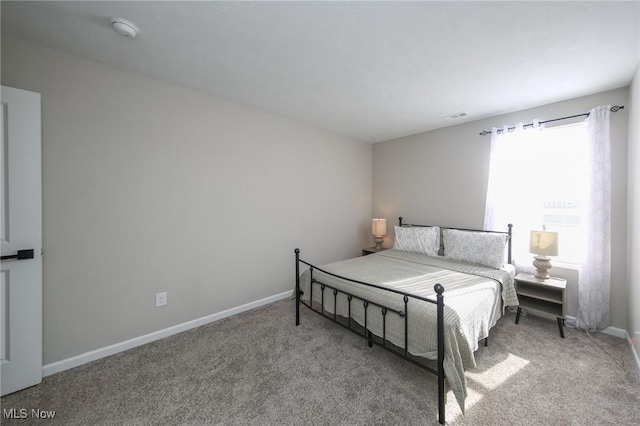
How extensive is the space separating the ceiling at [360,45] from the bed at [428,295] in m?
1.72

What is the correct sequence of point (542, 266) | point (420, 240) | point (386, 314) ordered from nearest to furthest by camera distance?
1. point (386, 314)
2. point (542, 266)
3. point (420, 240)

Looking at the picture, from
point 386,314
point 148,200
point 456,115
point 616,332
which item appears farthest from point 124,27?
point 616,332

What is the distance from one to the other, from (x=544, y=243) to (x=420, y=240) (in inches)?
52.0

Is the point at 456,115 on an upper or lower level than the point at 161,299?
upper

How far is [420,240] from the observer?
3.49 metres

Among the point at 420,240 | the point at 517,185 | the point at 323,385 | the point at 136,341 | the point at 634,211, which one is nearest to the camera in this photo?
the point at 323,385

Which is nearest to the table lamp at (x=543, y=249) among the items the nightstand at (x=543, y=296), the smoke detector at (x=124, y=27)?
the nightstand at (x=543, y=296)

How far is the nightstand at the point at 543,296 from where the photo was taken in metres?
2.42

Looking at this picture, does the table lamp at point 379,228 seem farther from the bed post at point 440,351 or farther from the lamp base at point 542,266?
the bed post at point 440,351

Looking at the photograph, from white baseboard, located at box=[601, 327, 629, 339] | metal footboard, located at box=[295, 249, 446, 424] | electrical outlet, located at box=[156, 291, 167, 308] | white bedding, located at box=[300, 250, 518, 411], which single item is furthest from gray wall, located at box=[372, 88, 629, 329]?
electrical outlet, located at box=[156, 291, 167, 308]

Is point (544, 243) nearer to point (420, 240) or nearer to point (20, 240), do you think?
point (420, 240)

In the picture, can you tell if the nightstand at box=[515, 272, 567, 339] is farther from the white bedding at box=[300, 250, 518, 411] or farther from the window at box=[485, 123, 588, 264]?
the window at box=[485, 123, 588, 264]

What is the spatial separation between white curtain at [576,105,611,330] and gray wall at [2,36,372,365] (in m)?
3.23

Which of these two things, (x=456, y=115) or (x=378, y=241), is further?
(x=378, y=241)
